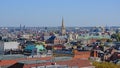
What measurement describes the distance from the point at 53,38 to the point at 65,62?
70.1m

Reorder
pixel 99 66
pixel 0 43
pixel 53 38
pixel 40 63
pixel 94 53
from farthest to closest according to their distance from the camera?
pixel 53 38, pixel 94 53, pixel 0 43, pixel 99 66, pixel 40 63

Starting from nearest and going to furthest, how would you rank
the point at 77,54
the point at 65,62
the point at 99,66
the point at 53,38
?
the point at 65,62 → the point at 99,66 → the point at 77,54 → the point at 53,38

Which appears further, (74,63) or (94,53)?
(94,53)

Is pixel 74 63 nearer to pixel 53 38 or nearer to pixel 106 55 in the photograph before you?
pixel 106 55

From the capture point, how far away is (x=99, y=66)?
47188 millimetres

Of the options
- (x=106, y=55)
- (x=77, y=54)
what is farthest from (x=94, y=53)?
(x=77, y=54)

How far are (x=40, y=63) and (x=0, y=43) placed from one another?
25721mm

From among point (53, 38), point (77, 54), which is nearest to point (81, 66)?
point (77, 54)

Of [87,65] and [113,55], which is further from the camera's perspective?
[113,55]

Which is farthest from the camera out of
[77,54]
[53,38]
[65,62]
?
[53,38]

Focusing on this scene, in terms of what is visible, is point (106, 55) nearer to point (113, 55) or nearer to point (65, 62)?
point (113, 55)

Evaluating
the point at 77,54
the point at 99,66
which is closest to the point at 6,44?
the point at 77,54

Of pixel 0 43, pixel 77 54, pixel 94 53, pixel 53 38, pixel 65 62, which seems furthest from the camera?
pixel 53 38

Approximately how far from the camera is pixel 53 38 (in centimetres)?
10912
